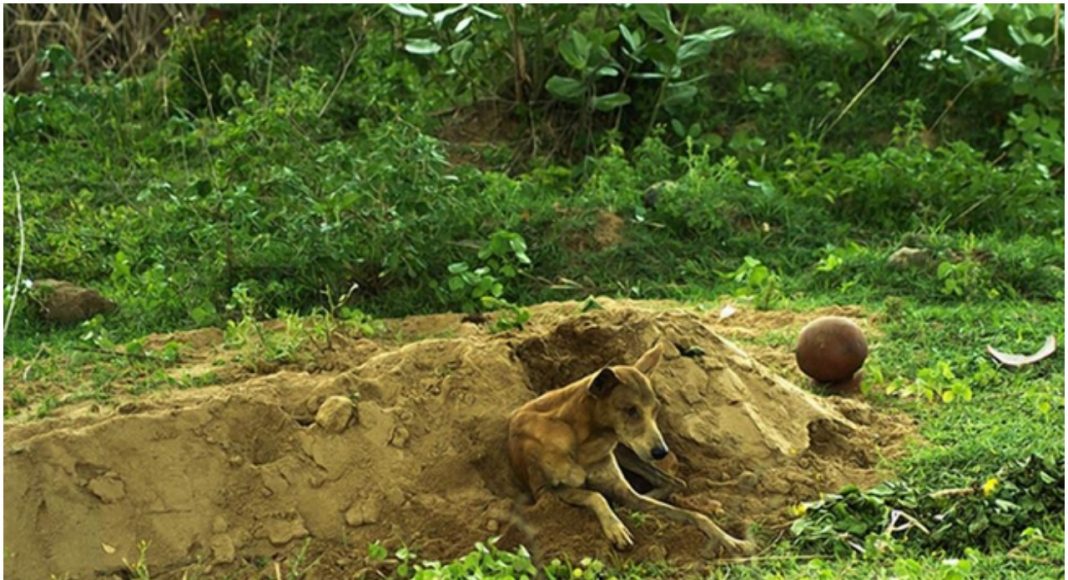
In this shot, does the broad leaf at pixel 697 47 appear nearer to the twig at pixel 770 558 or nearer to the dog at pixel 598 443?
the dog at pixel 598 443

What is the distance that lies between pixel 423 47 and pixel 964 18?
10.9 feet

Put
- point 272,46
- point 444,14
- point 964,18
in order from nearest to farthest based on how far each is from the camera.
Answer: point 444,14, point 964,18, point 272,46

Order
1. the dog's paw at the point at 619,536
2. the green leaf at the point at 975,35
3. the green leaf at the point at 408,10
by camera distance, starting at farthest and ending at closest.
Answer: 1. the green leaf at the point at 975,35
2. the green leaf at the point at 408,10
3. the dog's paw at the point at 619,536

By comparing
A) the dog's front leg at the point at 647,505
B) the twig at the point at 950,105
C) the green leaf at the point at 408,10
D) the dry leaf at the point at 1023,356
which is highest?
the dog's front leg at the point at 647,505

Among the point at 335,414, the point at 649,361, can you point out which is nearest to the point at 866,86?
the point at 649,361

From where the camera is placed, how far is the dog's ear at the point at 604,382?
631 cm

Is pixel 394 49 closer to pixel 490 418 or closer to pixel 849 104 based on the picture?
pixel 849 104

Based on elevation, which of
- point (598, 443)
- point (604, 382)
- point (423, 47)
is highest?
point (604, 382)

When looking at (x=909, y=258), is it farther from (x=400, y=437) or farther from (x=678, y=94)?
(x=400, y=437)

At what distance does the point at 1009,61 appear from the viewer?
1141cm

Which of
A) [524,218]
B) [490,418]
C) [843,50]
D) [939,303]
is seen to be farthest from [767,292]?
[843,50]

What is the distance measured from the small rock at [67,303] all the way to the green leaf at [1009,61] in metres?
5.39

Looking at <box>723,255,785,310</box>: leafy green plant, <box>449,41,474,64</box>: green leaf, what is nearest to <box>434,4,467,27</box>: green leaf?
<box>449,41,474,64</box>: green leaf

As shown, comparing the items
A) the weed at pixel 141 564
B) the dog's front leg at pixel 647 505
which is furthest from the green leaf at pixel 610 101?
the weed at pixel 141 564
